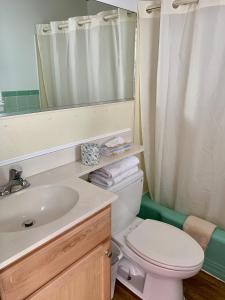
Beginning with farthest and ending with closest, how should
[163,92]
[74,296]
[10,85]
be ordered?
[163,92]
[10,85]
[74,296]

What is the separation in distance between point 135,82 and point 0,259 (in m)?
1.51

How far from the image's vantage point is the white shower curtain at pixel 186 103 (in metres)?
1.48

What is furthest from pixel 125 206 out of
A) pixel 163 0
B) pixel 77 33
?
pixel 163 0

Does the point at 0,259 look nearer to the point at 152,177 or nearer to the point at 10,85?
the point at 10,85

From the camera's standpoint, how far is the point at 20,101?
1200 mm

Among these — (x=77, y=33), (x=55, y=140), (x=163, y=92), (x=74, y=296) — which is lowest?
(x=74, y=296)

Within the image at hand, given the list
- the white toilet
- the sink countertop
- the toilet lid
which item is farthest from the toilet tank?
the sink countertop

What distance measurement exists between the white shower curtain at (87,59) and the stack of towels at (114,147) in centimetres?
30

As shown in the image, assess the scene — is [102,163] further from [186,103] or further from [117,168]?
[186,103]

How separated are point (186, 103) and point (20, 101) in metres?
1.08

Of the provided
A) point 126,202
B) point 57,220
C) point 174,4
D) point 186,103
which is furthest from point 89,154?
point 174,4

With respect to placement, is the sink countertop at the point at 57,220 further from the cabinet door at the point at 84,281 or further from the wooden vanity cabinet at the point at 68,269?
the cabinet door at the point at 84,281

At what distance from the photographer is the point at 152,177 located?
6.72 feet

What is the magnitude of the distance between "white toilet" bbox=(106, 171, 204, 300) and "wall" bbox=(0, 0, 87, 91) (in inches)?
31.3
